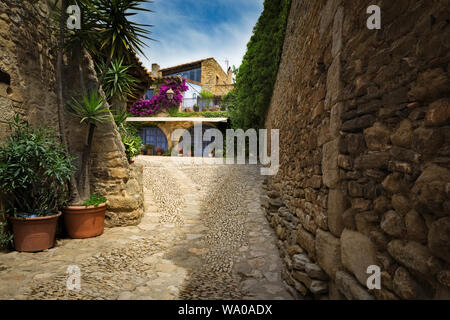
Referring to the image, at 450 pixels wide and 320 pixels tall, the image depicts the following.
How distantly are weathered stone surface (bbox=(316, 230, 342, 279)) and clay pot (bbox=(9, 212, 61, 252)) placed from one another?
3498 mm

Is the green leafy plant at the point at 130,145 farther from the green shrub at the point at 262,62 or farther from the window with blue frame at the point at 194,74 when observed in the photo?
the window with blue frame at the point at 194,74

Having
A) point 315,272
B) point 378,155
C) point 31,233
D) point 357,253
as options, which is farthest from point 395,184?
point 31,233

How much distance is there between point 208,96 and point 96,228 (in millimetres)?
15836

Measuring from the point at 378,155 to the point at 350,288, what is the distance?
903 mm

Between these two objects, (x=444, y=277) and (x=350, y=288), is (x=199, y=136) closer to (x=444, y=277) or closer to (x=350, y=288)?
(x=350, y=288)

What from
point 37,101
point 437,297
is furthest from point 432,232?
point 37,101

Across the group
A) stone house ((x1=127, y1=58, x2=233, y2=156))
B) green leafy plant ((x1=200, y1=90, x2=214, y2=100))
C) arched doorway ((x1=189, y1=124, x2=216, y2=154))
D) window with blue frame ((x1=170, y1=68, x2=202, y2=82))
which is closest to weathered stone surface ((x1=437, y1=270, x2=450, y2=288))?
stone house ((x1=127, y1=58, x2=233, y2=156))

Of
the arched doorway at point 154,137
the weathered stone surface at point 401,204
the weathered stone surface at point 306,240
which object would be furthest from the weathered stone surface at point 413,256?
the arched doorway at point 154,137

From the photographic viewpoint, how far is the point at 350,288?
1.57 meters

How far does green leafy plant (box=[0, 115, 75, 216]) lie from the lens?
9.92 ft

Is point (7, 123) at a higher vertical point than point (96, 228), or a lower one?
higher

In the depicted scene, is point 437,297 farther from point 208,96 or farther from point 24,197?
point 208,96

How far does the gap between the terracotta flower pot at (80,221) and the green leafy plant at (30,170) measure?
246 mm
